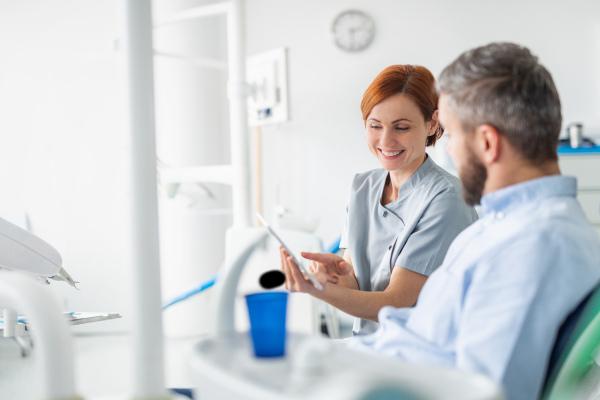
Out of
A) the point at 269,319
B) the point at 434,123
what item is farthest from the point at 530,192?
the point at 434,123

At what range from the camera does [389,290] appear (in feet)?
4.51

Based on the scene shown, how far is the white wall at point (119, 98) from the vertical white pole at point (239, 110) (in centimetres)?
125

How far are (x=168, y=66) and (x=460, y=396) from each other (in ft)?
12.2

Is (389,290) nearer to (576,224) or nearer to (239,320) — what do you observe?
(576,224)

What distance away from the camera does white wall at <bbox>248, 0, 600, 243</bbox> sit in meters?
3.89

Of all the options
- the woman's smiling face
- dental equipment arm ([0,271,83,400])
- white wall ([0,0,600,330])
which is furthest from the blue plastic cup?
white wall ([0,0,600,330])

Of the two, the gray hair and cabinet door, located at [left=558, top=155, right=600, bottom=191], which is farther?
cabinet door, located at [left=558, top=155, right=600, bottom=191]

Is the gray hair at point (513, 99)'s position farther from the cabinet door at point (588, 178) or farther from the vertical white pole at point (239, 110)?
the cabinet door at point (588, 178)

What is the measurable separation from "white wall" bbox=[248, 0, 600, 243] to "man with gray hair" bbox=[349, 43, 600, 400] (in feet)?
→ 10.3

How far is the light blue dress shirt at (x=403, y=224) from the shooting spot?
137 cm

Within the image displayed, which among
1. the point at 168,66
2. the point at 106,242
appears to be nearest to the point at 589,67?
the point at 168,66

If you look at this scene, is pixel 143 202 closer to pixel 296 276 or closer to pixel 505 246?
pixel 505 246

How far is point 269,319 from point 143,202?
0.62 ft

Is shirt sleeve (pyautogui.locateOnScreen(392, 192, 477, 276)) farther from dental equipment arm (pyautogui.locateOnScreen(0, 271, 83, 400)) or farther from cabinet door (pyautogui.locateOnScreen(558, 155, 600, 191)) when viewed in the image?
cabinet door (pyautogui.locateOnScreen(558, 155, 600, 191))
